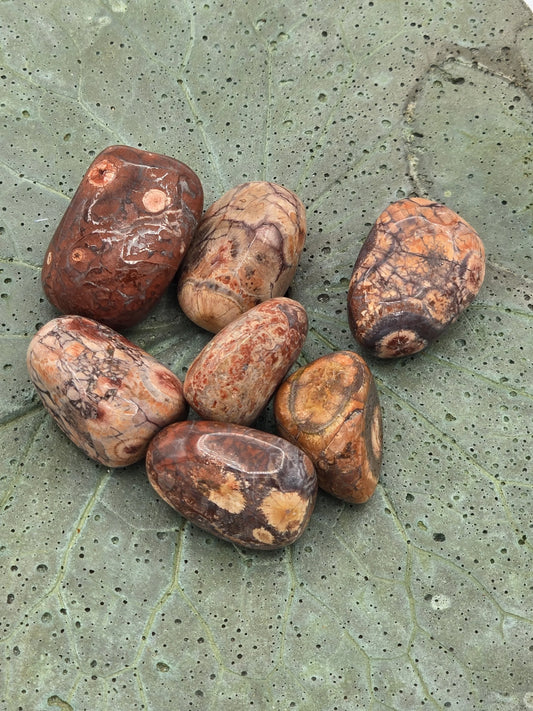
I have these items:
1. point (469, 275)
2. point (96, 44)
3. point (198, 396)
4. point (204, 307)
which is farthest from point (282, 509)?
point (96, 44)

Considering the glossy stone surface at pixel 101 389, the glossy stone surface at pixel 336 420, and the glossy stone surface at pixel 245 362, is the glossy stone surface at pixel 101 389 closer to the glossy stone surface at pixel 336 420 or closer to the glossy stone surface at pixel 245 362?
the glossy stone surface at pixel 245 362

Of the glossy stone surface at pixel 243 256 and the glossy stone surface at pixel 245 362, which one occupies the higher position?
the glossy stone surface at pixel 243 256

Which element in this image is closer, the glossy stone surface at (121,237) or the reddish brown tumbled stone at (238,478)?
the reddish brown tumbled stone at (238,478)

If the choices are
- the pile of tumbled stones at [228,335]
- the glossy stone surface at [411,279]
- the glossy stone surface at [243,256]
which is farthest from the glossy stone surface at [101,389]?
the glossy stone surface at [411,279]

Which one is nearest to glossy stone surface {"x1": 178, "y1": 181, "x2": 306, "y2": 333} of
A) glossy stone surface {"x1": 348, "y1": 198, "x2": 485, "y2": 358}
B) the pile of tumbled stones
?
the pile of tumbled stones

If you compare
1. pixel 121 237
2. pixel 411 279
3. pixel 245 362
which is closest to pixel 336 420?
pixel 245 362

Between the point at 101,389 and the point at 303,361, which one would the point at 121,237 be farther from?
the point at 303,361
